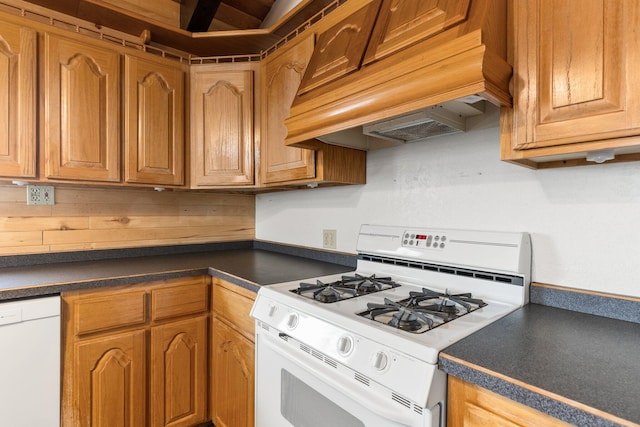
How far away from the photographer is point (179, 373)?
1663 mm

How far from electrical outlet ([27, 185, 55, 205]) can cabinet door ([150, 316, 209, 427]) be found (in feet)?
3.12

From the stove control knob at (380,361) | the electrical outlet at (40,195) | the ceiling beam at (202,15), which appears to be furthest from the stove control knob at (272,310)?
the ceiling beam at (202,15)

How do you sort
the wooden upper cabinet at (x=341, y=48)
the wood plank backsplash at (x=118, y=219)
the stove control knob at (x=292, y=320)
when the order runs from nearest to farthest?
the stove control knob at (x=292, y=320)
the wooden upper cabinet at (x=341, y=48)
the wood plank backsplash at (x=118, y=219)

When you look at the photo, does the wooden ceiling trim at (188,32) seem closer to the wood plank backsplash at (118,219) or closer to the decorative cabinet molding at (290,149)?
the decorative cabinet molding at (290,149)

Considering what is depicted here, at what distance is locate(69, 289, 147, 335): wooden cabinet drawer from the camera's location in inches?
55.7

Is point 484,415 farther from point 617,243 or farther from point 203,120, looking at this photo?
point 203,120

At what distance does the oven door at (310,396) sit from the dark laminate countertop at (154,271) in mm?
307

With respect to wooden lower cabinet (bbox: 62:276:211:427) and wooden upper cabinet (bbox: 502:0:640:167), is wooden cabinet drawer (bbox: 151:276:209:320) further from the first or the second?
wooden upper cabinet (bbox: 502:0:640:167)

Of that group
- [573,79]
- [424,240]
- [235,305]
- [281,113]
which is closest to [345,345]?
[424,240]

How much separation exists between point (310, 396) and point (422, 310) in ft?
1.42

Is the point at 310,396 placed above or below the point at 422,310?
below

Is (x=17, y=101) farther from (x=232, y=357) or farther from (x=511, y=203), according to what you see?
(x=511, y=203)

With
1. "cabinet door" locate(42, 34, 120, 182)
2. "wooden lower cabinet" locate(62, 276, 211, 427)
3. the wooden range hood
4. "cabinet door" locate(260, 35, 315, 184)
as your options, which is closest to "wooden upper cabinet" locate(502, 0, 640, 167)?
the wooden range hood

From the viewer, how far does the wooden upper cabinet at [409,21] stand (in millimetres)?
962
